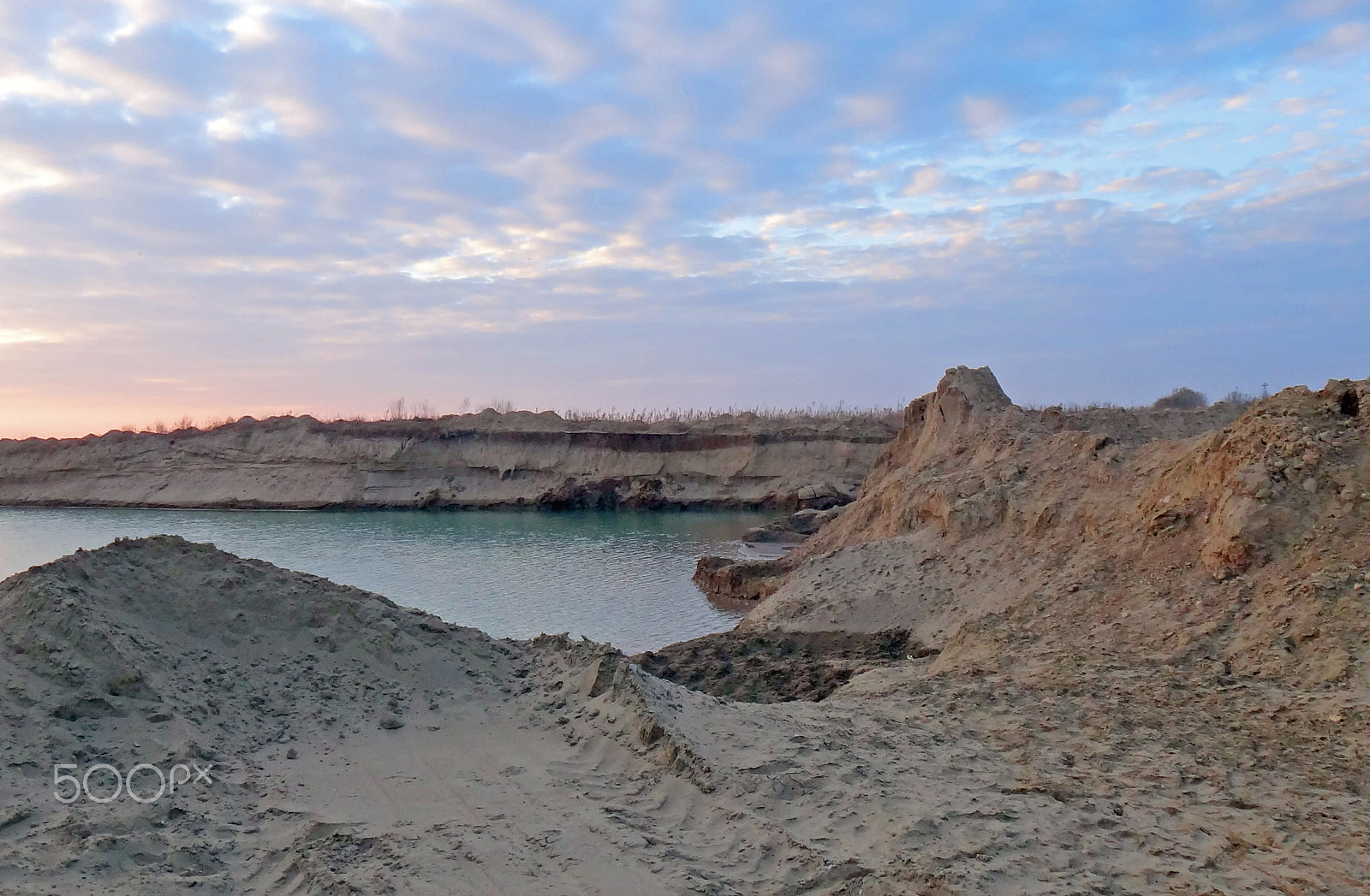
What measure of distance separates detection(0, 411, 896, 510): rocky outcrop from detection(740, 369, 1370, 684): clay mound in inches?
1015

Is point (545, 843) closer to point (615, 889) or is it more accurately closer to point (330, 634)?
point (615, 889)

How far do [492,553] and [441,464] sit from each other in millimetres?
20644

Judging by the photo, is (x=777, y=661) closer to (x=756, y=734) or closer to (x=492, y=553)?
(x=756, y=734)

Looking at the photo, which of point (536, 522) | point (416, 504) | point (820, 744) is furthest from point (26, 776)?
point (416, 504)

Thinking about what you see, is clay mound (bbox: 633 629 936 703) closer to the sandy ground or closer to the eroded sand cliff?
the eroded sand cliff

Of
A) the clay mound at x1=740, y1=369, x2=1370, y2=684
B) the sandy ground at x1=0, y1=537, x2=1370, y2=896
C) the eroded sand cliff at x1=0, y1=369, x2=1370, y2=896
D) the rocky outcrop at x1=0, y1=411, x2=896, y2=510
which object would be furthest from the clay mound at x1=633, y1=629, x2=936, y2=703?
the rocky outcrop at x1=0, y1=411, x2=896, y2=510

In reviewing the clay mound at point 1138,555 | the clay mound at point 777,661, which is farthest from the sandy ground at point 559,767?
the clay mound at point 777,661

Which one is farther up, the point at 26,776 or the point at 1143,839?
the point at 26,776

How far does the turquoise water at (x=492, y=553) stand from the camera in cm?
1494

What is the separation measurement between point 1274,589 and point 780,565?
10.6m

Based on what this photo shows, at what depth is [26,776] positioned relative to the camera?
441 cm

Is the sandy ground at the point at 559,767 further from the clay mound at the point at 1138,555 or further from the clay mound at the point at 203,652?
the clay mound at the point at 1138,555

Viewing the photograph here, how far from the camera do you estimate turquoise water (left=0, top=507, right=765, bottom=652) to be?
49.0ft

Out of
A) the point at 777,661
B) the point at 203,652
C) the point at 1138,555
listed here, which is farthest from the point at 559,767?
the point at 1138,555
